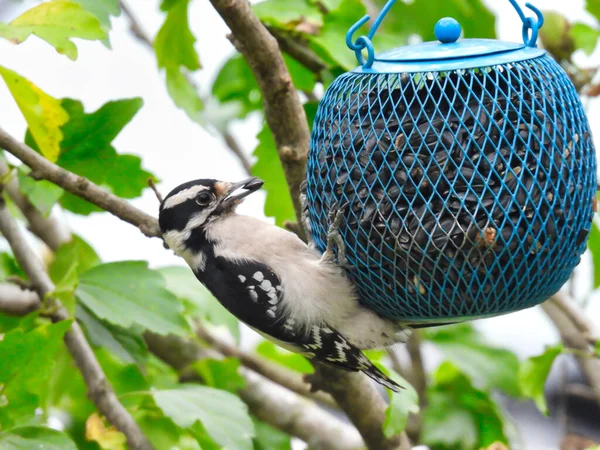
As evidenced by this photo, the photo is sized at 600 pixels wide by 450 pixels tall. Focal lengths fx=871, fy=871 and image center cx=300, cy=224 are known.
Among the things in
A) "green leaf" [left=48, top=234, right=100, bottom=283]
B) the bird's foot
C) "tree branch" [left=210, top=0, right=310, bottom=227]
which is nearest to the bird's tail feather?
the bird's foot

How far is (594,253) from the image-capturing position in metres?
3.94

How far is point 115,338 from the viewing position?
3846 millimetres

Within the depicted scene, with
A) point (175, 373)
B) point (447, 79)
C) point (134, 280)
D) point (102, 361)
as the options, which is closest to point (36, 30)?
point (134, 280)

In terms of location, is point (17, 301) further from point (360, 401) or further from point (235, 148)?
point (235, 148)

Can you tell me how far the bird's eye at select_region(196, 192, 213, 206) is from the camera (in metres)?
3.55

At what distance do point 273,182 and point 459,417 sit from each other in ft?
5.74

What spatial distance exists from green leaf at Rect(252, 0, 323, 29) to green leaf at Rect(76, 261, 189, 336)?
1.14 metres

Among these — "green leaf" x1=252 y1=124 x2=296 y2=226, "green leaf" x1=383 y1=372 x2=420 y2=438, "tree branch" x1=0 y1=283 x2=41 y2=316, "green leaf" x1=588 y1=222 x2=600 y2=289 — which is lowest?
"green leaf" x1=383 y1=372 x2=420 y2=438

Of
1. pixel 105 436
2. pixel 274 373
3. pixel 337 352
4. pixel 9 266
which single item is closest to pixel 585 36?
pixel 337 352

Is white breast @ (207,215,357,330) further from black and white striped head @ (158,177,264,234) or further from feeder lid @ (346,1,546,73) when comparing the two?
feeder lid @ (346,1,546,73)

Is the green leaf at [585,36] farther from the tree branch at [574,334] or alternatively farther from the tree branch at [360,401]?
the tree branch at [360,401]

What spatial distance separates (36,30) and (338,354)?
1.56 m

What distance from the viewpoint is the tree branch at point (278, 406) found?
443 cm

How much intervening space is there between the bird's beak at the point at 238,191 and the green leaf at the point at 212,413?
783mm
